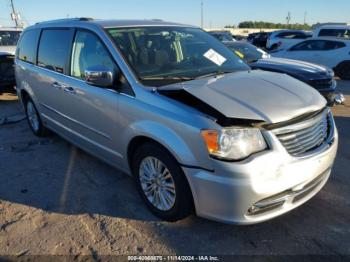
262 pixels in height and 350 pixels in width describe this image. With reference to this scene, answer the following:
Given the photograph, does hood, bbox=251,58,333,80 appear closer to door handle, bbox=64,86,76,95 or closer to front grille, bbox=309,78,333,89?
front grille, bbox=309,78,333,89

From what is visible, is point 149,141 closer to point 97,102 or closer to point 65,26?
point 97,102

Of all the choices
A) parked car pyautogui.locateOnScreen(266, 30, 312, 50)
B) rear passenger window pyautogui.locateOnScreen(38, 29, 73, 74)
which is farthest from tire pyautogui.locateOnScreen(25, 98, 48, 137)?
parked car pyautogui.locateOnScreen(266, 30, 312, 50)

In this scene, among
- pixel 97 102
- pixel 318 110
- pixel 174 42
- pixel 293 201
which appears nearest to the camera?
pixel 293 201

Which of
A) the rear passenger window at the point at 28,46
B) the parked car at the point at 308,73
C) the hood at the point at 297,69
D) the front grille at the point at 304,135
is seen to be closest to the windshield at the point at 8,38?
the rear passenger window at the point at 28,46

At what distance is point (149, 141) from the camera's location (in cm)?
319

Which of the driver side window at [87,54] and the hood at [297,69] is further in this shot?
the hood at [297,69]

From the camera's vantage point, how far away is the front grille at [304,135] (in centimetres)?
275

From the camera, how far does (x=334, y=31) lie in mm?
15000

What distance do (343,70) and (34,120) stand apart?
10.3 m

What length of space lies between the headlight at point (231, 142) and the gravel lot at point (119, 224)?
814 mm

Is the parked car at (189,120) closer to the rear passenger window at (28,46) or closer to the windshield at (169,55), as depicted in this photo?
the windshield at (169,55)

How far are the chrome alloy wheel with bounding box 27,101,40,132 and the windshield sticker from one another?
3.19 metres

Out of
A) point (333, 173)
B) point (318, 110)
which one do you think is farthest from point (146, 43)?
point (333, 173)

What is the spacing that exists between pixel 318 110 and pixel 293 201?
857mm
